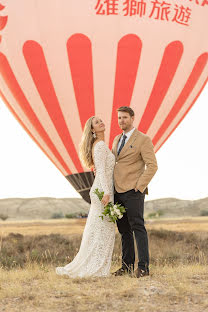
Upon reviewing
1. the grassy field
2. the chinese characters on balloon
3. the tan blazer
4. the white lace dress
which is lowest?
the grassy field

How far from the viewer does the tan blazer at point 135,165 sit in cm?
541

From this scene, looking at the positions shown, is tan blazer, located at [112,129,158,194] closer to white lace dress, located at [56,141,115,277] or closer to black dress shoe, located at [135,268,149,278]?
white lace dress, located at [56,141,115,277]

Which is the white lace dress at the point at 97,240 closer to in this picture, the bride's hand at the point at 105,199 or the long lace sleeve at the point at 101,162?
the long lace sleeve at the point at 101,162

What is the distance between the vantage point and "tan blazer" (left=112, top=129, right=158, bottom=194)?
5.41 m

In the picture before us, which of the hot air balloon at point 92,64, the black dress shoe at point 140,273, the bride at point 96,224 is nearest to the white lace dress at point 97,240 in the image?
the bride at point 96,224

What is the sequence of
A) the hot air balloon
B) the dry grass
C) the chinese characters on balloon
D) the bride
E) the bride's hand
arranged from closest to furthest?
the dry grass → the bride's hand → the bride → the chinese characters on balloon → the hot air balloon

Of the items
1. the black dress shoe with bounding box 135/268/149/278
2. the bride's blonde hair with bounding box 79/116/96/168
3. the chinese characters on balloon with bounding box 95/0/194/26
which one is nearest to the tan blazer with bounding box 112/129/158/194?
the bride's blonde hair with bounding box 79/116/96/168

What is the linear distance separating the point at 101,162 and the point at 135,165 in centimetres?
41

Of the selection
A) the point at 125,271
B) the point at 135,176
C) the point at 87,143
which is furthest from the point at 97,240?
the point at 87,143

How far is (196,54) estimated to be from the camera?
11.5m

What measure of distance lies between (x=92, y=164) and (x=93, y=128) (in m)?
0.47

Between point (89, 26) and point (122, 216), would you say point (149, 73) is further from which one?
point (122, 216)

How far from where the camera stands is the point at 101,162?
18.5 feet

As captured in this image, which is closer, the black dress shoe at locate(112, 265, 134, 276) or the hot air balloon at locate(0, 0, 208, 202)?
the black dress shoe at locate(112, 265, 134, 276)
